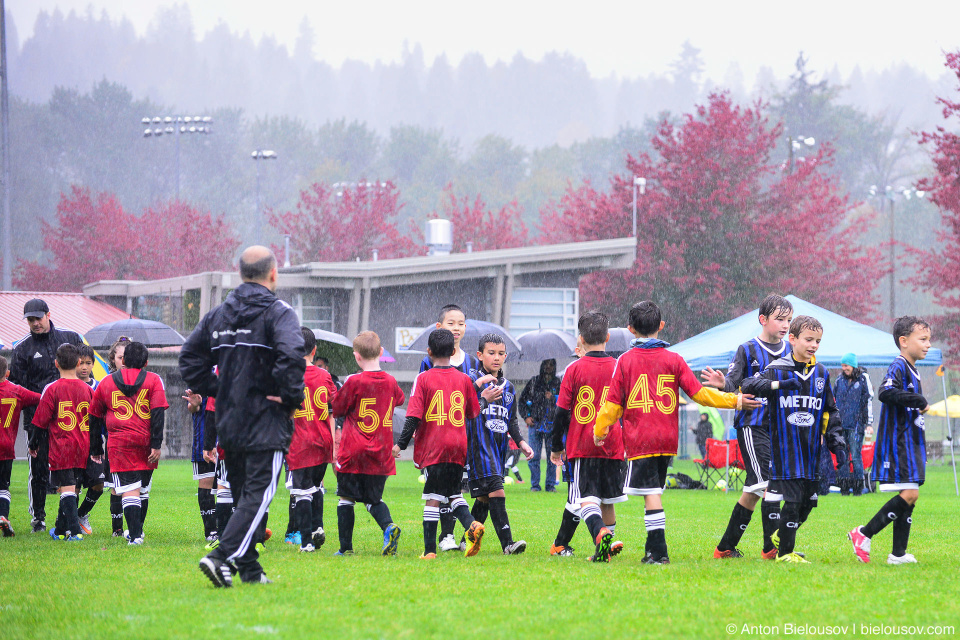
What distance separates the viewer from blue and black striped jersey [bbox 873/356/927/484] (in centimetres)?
768

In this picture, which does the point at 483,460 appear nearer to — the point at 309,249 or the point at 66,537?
the point at 66,537

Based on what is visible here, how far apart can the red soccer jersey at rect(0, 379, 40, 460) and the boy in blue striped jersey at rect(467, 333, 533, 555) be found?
4.17m

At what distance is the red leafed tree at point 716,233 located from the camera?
1407 inches

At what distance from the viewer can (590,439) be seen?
26.9 ft

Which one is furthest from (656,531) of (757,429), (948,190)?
(948,190)

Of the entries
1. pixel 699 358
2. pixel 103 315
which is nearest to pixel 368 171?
pixel 103 315

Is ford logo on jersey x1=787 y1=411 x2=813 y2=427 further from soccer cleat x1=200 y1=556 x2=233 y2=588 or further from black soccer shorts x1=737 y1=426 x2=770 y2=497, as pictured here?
soccer cleat x1=200 y1=556 x2=233 y2=588

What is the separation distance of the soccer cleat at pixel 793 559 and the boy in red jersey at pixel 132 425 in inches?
193

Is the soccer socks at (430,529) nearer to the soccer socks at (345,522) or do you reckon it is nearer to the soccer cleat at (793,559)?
the soccer socks at (345,522)

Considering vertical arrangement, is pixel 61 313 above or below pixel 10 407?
above

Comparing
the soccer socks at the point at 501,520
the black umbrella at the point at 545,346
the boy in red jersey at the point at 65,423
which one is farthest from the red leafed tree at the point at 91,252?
the soccer socks at the point at 501,520

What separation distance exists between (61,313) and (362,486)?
76.6 ft

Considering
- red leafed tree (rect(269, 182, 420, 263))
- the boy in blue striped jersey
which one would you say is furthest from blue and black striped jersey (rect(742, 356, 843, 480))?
red leafed tree (rect(269, 182, 420, 263))

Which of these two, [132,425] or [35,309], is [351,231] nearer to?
[35,309]
